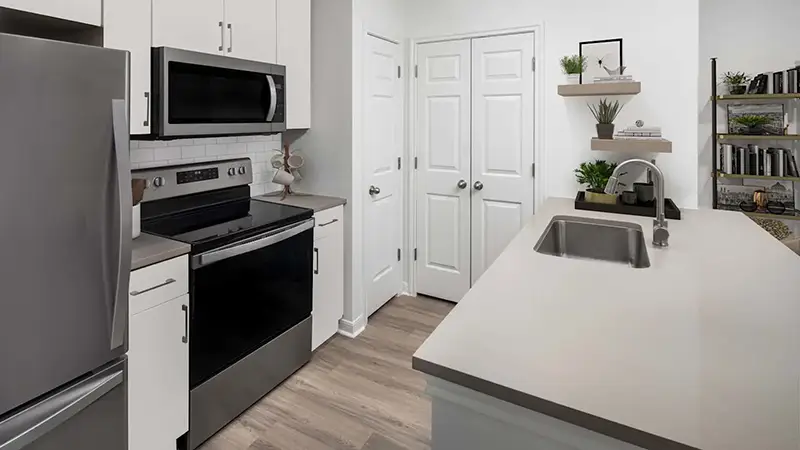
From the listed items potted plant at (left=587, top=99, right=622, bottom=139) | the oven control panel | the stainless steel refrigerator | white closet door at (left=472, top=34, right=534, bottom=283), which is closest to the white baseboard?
white closet door at (left=472, top=34, right=534, bottom=283)

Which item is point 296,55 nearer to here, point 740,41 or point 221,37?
point 221,37

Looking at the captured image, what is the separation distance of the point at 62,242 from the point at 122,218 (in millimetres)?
168

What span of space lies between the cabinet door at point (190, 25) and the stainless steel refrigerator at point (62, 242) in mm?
825

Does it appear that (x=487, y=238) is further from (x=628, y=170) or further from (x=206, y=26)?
(x=206, y=26)

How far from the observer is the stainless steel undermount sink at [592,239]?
7.57 feet

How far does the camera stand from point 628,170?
3051mm

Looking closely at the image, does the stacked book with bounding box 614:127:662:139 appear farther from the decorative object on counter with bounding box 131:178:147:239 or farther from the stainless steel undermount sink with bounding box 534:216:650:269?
the decorative object on counter with bounding box 131:178:147:239

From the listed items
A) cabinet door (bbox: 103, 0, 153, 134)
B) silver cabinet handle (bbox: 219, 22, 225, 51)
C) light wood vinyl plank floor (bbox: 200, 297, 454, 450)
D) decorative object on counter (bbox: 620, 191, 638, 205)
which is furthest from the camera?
decorative object on counter (bbox: 620, 191, 638, 205)

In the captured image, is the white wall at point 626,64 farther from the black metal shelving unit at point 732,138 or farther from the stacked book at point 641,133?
the black metal shelving unit at point 732,138

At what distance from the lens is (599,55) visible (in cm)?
303

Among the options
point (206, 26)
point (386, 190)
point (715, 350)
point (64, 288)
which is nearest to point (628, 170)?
point (386, 190)

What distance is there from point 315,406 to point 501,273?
134cm

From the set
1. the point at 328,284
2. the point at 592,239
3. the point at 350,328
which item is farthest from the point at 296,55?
the point at 592,239

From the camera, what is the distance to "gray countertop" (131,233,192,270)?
169 cm
